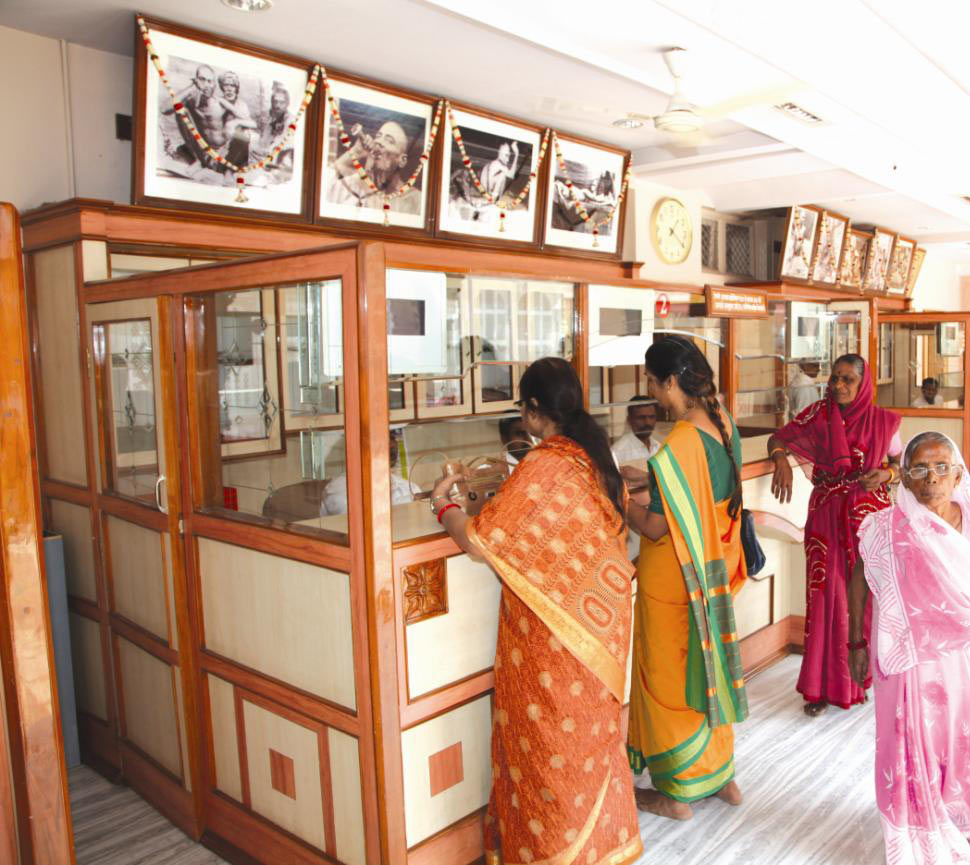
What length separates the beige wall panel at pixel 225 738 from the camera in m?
2.60

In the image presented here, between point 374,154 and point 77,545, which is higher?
point 374,154

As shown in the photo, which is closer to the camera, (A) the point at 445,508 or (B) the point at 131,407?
(A) the point at 445,508

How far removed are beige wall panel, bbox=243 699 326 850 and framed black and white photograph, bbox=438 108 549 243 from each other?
101 inches

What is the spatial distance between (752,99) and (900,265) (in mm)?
7323

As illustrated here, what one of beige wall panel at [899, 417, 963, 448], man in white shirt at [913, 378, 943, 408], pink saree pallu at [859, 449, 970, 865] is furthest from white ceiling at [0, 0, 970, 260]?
beige wall panel at [899, 417, 963, 448]

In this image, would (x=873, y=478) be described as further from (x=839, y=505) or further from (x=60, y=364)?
(x=60, y=364)

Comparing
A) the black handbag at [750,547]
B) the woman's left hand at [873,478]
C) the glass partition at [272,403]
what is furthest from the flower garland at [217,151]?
the woman's left hand at [873,478]

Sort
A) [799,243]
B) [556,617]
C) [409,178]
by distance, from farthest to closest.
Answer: [799,243]
[409,178]
[556,617]

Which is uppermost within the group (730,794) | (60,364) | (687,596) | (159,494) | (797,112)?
(797,112)

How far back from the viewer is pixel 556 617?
2207 mm

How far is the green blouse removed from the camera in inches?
102

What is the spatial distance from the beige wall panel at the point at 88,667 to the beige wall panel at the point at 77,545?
4.8 inches

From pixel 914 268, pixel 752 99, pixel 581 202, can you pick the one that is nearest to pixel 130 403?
pixel 752 99

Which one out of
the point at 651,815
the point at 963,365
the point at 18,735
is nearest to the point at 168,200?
the point at 18,735
